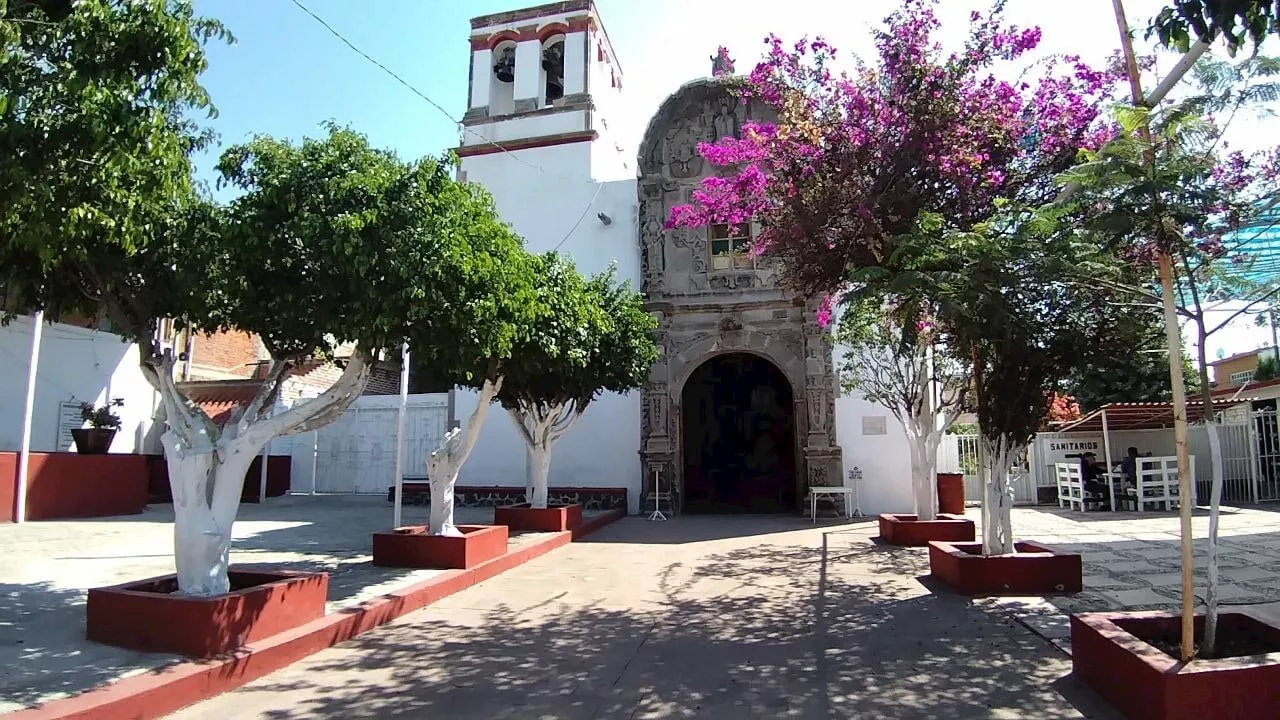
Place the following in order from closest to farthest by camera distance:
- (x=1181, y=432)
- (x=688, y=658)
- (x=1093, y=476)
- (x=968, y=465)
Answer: (x=1181, y=432) < (x=688, y=658) < (x=1093, y=476) < (x=968, y=465)

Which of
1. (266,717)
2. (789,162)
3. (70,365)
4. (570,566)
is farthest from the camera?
(70,365)

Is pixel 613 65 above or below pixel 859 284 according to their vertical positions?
above

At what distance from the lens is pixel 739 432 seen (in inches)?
731

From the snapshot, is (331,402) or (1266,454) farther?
(1266,454)

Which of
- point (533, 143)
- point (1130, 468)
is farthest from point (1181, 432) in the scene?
point (533, 143)

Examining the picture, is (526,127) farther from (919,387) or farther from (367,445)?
(919,387)

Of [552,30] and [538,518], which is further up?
[552,30]

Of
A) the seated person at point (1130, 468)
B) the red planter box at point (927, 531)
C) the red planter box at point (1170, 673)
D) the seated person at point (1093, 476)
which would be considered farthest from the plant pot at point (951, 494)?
the red planter box at point (1170, 673)

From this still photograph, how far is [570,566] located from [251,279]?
5.05m

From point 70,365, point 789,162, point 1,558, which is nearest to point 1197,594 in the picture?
point 789,162

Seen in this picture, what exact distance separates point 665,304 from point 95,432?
407 inches

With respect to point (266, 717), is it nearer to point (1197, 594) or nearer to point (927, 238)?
point (927, 238)

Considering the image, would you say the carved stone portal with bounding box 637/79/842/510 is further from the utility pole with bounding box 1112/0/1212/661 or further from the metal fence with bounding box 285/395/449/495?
the utility pole with bounding box 1112/0/1212/661

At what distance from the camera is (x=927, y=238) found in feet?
19.3
